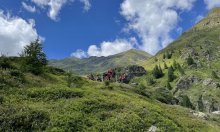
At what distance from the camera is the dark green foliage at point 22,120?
3675cm

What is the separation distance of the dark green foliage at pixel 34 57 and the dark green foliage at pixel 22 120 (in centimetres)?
2286

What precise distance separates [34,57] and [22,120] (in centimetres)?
2671

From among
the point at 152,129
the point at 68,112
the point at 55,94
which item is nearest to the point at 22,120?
the point at 68,112

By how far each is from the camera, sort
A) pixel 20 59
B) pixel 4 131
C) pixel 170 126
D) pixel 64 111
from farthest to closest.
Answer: pixel 20 59 < pixel 170 126 < pixel 64 111 < pixel 4 131

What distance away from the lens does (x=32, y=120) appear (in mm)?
38312

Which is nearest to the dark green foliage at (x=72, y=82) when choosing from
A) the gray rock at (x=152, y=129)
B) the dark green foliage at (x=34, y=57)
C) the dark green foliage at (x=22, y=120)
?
the dark green foliage at (x=34, y=57)

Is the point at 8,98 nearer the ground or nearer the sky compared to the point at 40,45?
nearer the ground

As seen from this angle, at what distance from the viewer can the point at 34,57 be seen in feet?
207

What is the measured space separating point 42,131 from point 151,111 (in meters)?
19.4

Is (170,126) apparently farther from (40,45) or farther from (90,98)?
(40,45)

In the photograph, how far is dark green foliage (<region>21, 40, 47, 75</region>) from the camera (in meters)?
62.0

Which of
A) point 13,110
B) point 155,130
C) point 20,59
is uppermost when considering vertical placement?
point 20,59

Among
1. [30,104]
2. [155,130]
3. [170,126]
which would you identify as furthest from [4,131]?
[170,126]

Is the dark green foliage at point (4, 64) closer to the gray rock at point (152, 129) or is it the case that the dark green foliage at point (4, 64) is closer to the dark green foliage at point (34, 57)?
the dark green foliage at point (34, 57)
